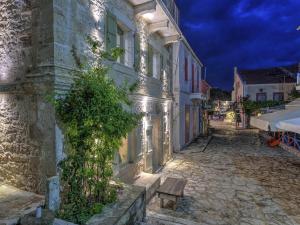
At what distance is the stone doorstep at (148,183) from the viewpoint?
25.4 ft

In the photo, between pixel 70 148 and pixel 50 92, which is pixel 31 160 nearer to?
pixel 70 148

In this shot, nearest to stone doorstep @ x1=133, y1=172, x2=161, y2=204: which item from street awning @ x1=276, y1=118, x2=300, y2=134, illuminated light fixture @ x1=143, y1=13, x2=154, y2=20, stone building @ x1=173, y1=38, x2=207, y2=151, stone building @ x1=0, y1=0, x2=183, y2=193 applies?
stone building @ x1=0, y1=0, x2=183, y2=193

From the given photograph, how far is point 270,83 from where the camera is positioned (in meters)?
31.0

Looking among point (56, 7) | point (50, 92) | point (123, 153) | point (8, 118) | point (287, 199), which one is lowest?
point (287, 199)

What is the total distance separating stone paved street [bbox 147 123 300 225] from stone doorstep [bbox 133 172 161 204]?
1.01 ft

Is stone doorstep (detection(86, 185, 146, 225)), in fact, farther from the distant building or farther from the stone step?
the distant building

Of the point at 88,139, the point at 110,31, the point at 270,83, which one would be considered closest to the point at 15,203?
the point at 88,139

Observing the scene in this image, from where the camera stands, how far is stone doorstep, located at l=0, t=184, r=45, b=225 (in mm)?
3938

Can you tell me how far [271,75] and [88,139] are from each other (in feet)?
113

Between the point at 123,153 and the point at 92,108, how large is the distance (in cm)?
355

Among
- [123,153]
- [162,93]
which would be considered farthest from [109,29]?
[162,93]

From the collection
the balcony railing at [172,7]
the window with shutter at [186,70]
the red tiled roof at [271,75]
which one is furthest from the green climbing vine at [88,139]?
the red tiled roof at [271,75]

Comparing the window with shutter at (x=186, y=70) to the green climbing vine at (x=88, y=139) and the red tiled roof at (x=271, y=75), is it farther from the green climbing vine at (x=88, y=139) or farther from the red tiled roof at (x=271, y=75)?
the red tiled roof at (x=271, y=75)

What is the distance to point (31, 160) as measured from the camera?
190 inches
